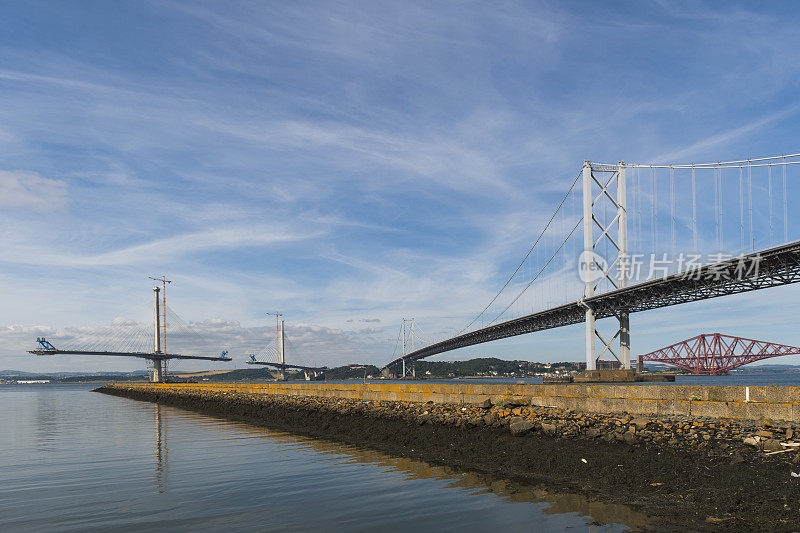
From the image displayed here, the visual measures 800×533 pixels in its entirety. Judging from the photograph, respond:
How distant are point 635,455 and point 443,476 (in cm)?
479

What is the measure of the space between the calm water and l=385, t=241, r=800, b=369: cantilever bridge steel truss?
39.4 m

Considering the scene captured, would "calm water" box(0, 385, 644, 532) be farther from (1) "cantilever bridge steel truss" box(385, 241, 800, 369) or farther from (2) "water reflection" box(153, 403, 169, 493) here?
(1) "cantilever bridge steel truss" box(385, 241, 800, 369)

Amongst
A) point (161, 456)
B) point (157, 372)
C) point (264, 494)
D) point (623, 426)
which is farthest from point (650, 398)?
point (157, 372)

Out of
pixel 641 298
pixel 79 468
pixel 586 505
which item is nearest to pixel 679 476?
pixel 586 505

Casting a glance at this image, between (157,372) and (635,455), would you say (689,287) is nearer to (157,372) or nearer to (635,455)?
(635,455)

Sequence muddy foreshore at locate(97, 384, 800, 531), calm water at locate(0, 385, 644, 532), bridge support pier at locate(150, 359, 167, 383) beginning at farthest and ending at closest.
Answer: bridge support pier at locate(150, 359, 167, 383) → calm water at locate(0, 385, 644, 532) → muddy foreshore at locate(97, 384, 800, 531)

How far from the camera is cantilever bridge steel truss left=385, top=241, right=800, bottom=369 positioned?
43875mm

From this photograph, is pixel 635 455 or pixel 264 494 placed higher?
pixel 635 455

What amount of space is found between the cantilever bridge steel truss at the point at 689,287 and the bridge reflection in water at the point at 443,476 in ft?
127

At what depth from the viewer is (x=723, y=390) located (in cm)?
1588

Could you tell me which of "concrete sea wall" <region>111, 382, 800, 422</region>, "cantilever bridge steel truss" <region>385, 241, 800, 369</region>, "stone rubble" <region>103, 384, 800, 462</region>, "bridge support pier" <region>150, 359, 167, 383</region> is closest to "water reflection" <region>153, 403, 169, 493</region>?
"stone rubble" <region>103, 384, 800, 462</region>

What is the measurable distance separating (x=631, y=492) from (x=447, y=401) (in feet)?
43.9

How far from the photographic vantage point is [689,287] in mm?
50812

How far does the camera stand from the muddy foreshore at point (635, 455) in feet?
32.8
